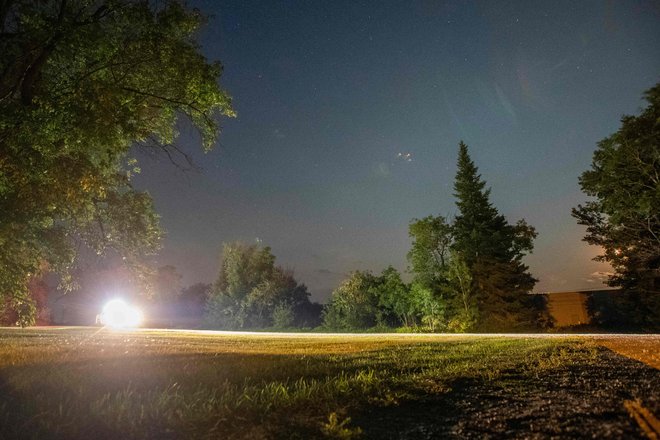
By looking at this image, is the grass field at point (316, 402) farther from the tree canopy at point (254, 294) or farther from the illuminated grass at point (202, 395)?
the tree canopy at point (254, 294)

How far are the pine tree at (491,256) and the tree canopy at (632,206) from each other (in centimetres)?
640

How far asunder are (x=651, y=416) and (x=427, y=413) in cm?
211

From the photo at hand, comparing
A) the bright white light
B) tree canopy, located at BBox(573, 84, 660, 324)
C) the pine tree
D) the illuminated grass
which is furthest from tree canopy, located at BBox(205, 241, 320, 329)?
the illuminated grass

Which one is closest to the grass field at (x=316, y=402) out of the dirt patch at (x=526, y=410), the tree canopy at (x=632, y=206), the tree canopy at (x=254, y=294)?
the dirt patch at (x=526, y=410)

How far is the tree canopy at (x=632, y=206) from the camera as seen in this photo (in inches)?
862

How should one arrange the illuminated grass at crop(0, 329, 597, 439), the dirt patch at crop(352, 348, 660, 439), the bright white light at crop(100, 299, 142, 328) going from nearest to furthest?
the dirt patch at crop(352, 348, 660, 439), the illuminated grass at crop(0, 329, 597, 439), the bright white light at crop(100, 299, 142, 328)

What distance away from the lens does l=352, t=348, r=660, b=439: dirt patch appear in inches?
133

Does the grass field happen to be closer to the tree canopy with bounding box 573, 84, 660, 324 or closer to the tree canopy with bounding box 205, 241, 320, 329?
the tree canopy with bounding box 573, 84, 660, 324

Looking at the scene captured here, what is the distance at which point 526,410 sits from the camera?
404 centimetres

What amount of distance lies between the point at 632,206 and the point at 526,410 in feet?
82.7

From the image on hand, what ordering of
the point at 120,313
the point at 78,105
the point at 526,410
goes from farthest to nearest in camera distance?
1. the point at 120,313
2. the point at 78,105
3. the point at 526,410

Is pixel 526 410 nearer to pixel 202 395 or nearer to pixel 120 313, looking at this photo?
pixel 202 395

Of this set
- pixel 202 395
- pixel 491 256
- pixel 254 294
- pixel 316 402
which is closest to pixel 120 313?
pixel 254 294

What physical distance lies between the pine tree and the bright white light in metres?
39.3
